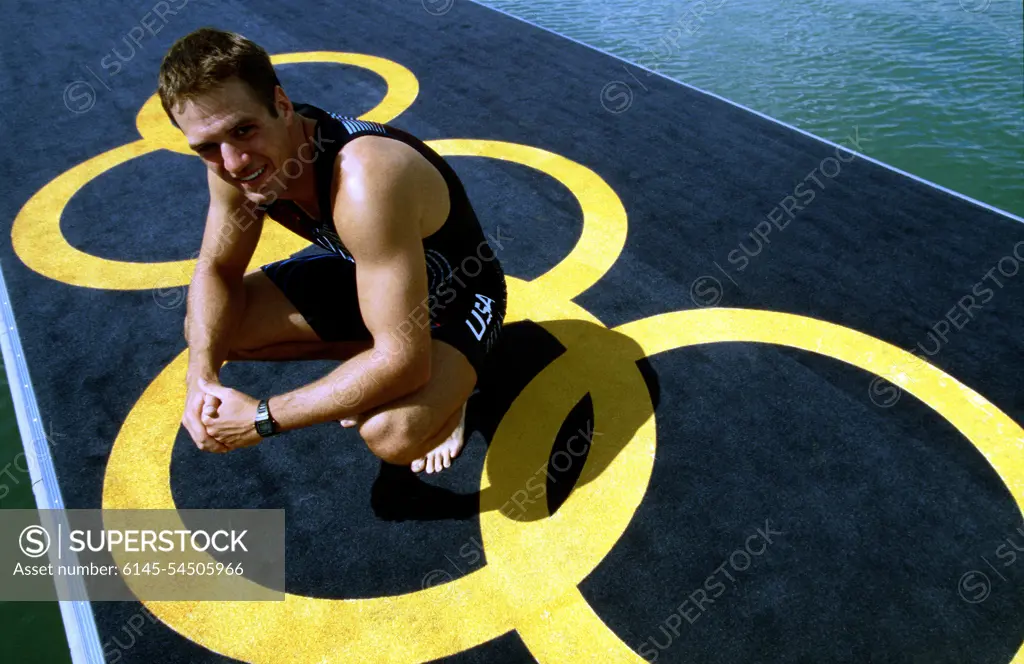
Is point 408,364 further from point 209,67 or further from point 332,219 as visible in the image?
point 209,67

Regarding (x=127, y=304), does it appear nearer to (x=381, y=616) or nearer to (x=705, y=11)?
(x=381, y=616)

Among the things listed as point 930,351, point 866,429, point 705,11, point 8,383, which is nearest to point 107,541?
point 8,383

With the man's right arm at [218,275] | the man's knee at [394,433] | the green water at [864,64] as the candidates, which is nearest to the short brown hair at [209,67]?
the man's right arm at [218,275]

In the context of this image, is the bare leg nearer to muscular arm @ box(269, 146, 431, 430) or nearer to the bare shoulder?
muscular arm @ box(269, 146, 431, 430)

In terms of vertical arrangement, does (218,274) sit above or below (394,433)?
above

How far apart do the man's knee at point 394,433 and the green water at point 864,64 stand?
15.3ft

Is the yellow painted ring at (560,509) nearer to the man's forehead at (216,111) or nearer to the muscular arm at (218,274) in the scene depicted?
the muscular arm at (218,274)

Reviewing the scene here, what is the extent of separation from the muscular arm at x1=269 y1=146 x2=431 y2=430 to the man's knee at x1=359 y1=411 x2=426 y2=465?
0.08 meters

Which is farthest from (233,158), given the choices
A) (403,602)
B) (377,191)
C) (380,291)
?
(403,602)

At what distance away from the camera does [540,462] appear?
3.14m

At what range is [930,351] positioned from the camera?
3613mm

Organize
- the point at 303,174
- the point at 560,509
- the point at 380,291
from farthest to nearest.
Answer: the point at 560,509 < the point at 303,174 < the point at 380,291

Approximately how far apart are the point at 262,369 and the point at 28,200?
9.65ft

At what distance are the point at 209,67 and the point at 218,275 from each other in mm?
975
